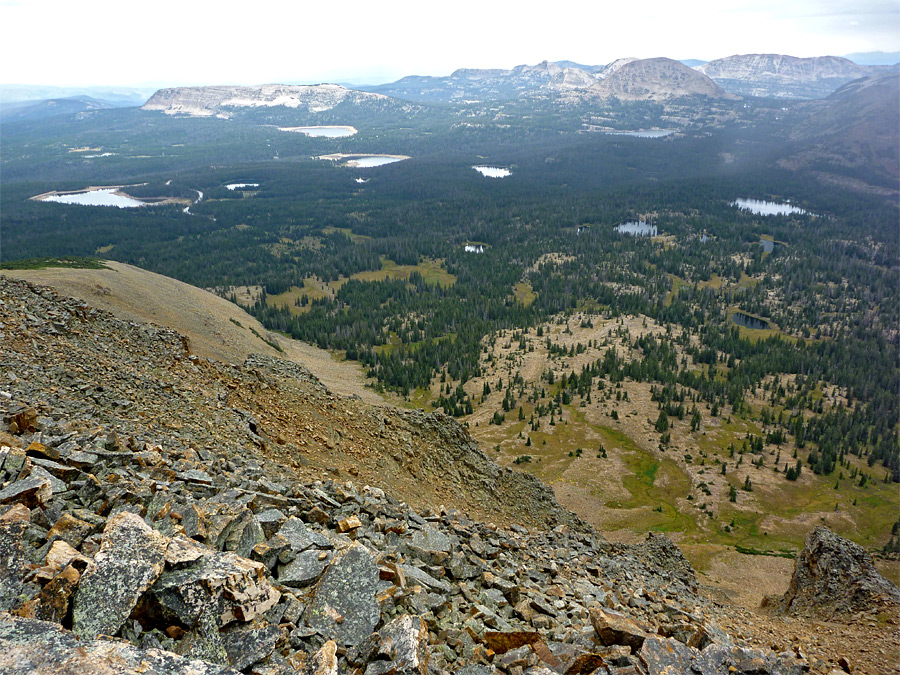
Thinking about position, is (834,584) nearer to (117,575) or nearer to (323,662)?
(323,662)

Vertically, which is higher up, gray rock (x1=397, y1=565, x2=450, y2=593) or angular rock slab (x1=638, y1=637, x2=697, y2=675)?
gray rock (x1=397, y1=565, x2=450, y2=593)

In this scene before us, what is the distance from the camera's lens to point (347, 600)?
36.3ft

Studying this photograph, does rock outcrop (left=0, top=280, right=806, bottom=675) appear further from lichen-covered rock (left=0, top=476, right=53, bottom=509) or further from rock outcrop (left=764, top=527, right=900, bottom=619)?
rock outcrop (left=764, top=527, right=900, bottom=619)

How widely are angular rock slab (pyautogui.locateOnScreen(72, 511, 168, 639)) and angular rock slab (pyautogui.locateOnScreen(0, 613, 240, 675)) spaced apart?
573 mm

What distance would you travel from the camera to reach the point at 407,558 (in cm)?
1505

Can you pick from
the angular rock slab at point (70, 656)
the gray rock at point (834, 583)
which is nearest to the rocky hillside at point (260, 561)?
the angular rock slab at point (70, 656)

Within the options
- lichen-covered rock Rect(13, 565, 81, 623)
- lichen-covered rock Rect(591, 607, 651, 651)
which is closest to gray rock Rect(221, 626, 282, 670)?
lichen-covered rock Rect(13, 565, 81, 623)

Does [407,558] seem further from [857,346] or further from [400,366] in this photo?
[857,346]

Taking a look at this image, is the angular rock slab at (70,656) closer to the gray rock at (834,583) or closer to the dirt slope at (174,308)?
the gray rock at (834,583)

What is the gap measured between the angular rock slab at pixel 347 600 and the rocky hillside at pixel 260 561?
41 millimetres

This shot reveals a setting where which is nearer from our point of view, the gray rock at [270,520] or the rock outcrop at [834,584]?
the gray rock at [270,520]

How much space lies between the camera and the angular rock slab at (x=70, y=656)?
6.99 m

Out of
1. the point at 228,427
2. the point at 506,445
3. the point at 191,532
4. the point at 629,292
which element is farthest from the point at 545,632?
the point at 629,292

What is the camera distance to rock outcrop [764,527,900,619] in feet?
80.4
